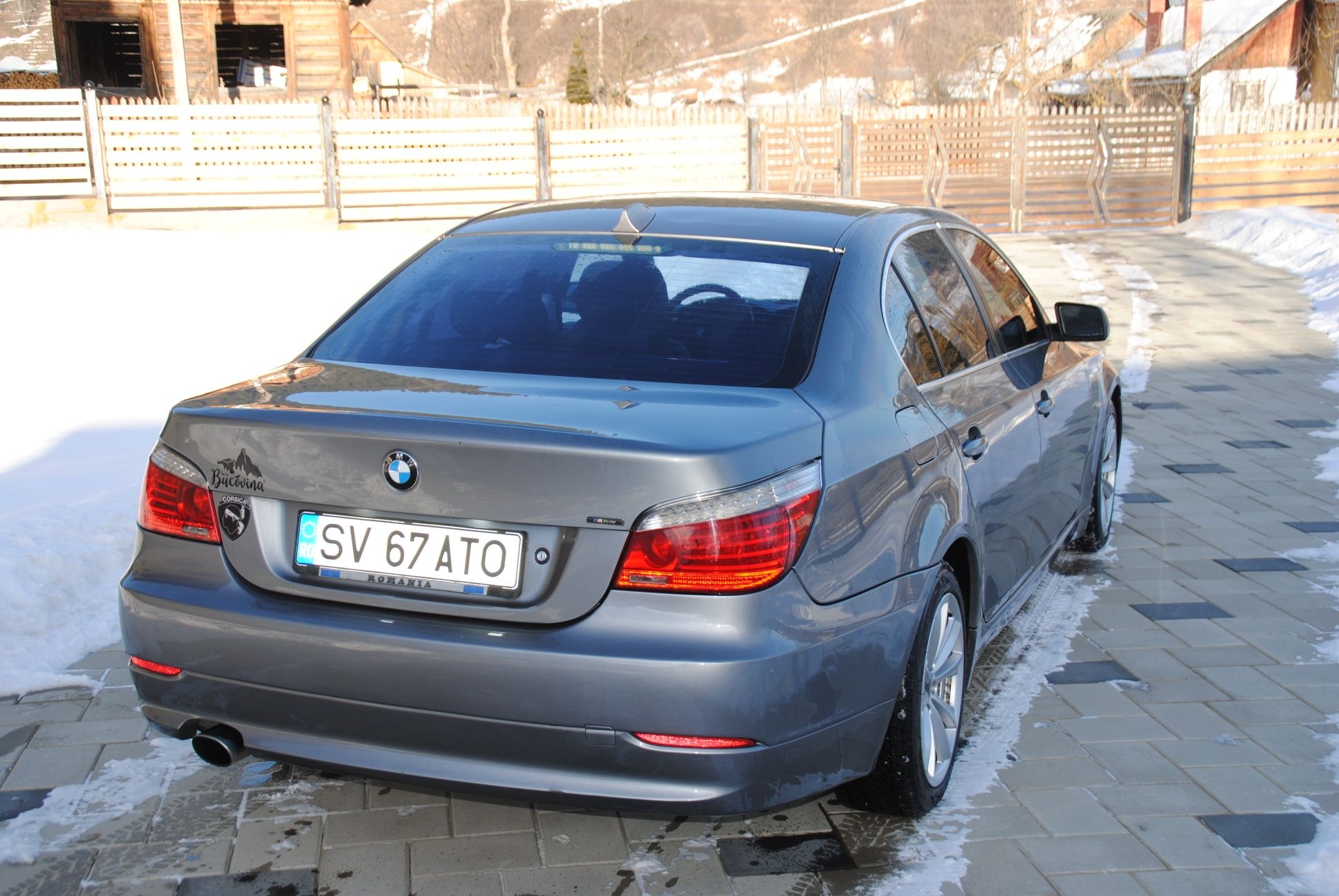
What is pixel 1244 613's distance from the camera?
507cm

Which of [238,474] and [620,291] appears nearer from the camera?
[238,474]

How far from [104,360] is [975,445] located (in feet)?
29.3

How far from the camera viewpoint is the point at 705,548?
2555 millimetres

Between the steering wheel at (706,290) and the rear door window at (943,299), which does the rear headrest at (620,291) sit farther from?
the rear door window at (943,299)

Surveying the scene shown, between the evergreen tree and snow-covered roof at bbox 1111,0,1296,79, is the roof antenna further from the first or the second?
snow-covered roof at bbox 1111,0,1296,79

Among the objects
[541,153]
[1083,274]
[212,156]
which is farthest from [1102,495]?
[212,156]

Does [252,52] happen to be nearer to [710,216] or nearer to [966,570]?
[710,216]

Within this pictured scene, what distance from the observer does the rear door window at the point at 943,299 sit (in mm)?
3705

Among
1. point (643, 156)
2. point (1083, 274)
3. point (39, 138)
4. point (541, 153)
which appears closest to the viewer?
point (1083, 274)

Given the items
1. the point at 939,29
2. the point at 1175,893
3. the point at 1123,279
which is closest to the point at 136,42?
the point at 1123,279

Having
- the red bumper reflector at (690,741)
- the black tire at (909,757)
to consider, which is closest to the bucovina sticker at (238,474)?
the red bumper reflector at (690,741)

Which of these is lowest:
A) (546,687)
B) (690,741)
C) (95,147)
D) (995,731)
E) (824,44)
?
(995,731)

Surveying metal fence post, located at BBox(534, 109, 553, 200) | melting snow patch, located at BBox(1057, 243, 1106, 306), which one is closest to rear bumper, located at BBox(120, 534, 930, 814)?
melting snow patch, located at BBox(1057, 243, 1106, 306)

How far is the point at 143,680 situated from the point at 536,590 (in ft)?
3.39
